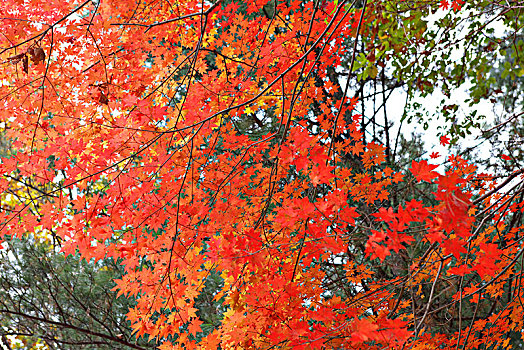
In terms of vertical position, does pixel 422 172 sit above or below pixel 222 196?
below

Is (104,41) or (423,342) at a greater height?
(104,41)

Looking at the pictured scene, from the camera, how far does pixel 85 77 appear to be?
3.10 meters

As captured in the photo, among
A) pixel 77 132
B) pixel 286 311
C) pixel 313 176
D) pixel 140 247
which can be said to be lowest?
pixel 286 311

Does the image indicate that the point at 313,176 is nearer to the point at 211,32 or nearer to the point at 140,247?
the point at 140,247

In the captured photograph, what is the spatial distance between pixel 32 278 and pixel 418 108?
5200 millimetres

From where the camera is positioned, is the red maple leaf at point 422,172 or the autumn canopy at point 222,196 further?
the autumn canopy at point 222,196

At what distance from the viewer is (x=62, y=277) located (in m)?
5.16

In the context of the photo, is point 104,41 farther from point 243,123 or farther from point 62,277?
point 62,277

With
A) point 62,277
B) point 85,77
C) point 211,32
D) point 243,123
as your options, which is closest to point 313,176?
point 85,77

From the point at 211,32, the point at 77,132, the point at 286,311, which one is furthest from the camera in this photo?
the point at 211,32

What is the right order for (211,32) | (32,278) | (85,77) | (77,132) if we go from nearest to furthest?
(77,132)
(85,77)
(211,32)
(32,278)

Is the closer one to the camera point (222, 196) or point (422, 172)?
point (422, 172)

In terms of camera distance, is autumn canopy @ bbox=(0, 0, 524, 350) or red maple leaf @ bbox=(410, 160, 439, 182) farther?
autumn canopy @ bbox=(0, 0, 524, 350)

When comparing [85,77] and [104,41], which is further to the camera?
[85,77]
